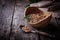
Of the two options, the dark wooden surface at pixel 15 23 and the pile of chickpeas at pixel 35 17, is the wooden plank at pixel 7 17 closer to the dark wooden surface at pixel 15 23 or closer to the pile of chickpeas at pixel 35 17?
the dark wooden surface at pixel 15 23

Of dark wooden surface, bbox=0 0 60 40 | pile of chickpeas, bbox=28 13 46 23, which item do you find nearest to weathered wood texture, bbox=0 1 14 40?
dark wooden surface, bbox=0 0 60 40

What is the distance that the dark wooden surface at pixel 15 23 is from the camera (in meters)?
0.99

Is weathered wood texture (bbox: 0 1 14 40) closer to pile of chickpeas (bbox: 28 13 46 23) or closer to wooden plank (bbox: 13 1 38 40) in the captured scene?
wooden plank (bbox: 13 1 38 40)

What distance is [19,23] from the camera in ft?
3.73

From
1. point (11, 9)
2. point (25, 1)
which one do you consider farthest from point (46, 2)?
point (11, 9)

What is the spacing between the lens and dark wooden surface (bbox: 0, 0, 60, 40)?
0.99 metres

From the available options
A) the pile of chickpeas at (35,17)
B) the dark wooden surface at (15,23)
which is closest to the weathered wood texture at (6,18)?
the dark wooden surface at (15,23)

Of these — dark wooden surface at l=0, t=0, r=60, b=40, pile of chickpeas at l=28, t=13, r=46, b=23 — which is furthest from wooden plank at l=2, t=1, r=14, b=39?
pile of chickpeas at l=28, t=13, r=46, b=23

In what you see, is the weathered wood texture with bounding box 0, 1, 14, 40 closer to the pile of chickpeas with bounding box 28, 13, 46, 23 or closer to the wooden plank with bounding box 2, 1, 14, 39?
the wooden plank with bounding box 2, 1, 14, 39

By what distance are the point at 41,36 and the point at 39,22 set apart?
101mm

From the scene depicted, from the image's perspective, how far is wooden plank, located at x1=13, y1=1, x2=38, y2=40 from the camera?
0.98 metres

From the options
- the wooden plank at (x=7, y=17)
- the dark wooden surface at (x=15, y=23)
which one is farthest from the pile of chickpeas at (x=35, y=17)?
the wooden plank at (x=7, y=17)

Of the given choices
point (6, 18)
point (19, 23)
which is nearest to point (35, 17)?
point (19, 23)

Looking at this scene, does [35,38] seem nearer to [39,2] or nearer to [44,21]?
[44,21]
